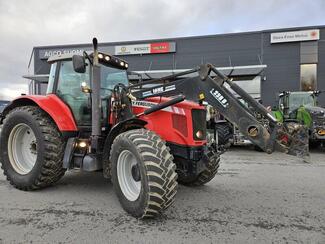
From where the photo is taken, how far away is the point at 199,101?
4.30 metres

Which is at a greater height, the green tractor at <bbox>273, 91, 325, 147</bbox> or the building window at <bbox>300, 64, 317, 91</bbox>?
the building window at <bbox>300, 64, 317, 91</bbox>

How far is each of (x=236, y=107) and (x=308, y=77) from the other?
59.7 ft

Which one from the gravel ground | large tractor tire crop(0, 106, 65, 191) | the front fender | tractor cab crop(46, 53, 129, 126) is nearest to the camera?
the gravel ground

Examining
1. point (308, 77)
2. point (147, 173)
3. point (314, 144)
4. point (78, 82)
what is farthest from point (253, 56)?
point (147, 173)

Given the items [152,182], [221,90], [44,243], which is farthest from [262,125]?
[44,243]

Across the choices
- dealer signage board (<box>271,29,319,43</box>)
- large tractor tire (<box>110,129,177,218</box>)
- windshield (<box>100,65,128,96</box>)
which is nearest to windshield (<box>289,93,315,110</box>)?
dealer signage board (<box>271,29,319,43</box>)

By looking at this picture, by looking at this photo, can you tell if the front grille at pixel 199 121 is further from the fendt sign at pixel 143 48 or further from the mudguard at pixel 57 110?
the fendt sign at pixel 143 48

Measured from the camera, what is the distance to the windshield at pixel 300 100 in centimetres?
1275

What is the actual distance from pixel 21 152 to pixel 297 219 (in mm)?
4777

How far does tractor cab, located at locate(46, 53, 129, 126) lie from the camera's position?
16.8ft

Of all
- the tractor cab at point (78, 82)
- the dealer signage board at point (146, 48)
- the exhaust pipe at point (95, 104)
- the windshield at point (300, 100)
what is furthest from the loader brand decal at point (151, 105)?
the dealer signage board at point (146, 48)

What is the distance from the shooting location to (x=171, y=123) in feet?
13.5

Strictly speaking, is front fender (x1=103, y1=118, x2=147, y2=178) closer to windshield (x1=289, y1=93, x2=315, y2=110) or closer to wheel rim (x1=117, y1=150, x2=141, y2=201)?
wheel rim (x1=117, y1=150, x2=141, y2=201)

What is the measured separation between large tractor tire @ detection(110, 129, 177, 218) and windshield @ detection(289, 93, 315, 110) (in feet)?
34.5
